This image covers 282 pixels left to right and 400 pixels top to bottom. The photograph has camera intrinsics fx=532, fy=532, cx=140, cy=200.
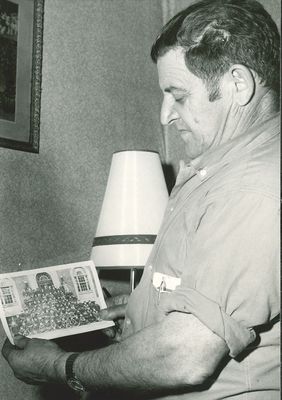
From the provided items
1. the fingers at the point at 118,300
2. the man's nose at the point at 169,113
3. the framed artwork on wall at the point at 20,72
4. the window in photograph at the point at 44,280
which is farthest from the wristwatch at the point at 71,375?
the framed artwork on wall at the point at 20,72

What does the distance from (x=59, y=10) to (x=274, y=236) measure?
55.4 inches

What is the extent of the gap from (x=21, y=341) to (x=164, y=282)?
444mm

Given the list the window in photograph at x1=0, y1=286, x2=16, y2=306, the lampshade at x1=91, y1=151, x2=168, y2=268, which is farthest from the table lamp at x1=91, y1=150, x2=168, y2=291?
the window in photograph at x1=0, y1=286, x2=16, y2=306

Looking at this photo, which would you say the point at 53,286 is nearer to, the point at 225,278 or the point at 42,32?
the point at 225,278

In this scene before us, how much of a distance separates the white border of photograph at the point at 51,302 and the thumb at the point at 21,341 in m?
0.02

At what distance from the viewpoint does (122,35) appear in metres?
2.34

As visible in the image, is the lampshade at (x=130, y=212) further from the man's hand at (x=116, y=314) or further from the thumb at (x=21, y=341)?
the thumb at (x=21, y=341)

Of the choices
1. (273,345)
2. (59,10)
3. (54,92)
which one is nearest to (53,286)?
(273,345)

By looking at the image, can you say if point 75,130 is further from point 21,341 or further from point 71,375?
point 71,375

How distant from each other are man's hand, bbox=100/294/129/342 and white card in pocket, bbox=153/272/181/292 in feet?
1.37

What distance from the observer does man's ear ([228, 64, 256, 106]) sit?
122 cm

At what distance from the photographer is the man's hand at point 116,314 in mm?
1587

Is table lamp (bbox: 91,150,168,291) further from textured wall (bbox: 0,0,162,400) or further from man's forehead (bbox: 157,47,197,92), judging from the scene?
man's forehead (bbox: 157,47,197,92)

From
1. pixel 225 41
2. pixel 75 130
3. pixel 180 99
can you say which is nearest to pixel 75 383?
pixel 180 99
